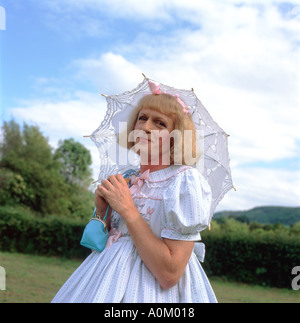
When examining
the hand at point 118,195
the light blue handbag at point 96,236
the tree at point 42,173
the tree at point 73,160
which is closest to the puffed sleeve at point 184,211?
the hand at point 118,195

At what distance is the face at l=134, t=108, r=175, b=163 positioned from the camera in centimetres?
A: 191

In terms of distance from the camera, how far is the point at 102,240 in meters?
1.85

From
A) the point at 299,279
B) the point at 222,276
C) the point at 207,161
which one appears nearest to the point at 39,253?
the point at 222,276

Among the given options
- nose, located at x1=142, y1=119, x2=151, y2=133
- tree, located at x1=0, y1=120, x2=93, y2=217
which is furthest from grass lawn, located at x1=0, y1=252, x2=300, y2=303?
tree, located at x1=0, y1=120, x2=93, y2=217

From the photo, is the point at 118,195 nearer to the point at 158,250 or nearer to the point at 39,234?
the point at 158,250

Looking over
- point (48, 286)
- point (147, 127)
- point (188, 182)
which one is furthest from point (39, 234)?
point (188, 182)

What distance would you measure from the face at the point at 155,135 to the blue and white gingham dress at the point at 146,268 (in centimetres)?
13

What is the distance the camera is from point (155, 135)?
191 cm

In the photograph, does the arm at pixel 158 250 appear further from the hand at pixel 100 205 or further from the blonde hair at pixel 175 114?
the blonde hair at pixel 175 114

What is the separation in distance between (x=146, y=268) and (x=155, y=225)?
0.20 m

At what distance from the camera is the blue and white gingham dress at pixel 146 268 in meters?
1.65

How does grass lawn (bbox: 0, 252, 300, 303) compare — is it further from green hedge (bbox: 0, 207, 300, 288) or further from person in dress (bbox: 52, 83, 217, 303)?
person in dress (bbox: 52, 83, 217, 303)

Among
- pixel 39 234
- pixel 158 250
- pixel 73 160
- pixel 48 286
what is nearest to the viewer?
pixel 158 250
